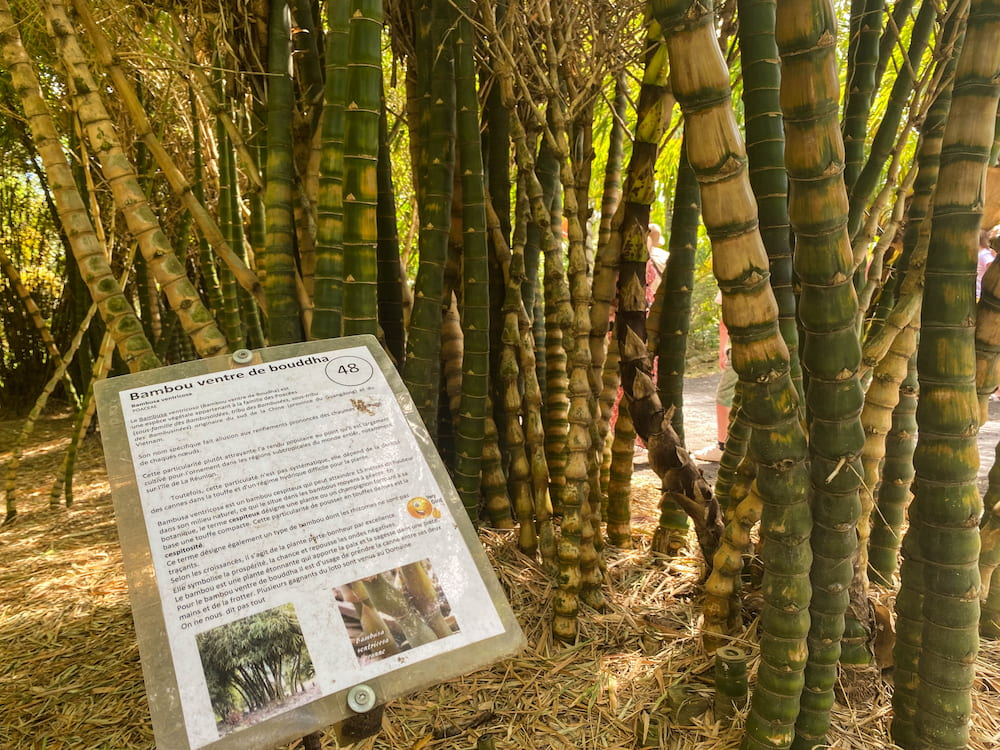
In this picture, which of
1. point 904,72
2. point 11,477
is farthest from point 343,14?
point 11,477

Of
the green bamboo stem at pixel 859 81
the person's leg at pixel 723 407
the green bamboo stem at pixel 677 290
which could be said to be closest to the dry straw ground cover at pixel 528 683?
the green bamboo stem at pixel 677 290

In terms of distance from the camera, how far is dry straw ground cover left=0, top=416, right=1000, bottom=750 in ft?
3.75

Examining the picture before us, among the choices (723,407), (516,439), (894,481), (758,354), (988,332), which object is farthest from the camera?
(723,407)

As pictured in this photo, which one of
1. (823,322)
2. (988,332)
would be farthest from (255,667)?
(988,332)

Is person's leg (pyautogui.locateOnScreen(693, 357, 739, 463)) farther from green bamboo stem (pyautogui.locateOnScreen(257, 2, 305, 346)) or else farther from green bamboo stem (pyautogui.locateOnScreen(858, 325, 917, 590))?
green bamboo stem (pyautogui.locateOnScreen(257, 2, 305, 346))

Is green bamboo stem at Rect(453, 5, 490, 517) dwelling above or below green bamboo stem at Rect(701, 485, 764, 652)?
above

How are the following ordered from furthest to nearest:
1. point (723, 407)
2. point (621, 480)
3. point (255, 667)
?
point (723, 407) < point (621, 480) < point (255, 667)

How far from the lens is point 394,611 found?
68 centimetres

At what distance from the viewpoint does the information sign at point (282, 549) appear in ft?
2.02

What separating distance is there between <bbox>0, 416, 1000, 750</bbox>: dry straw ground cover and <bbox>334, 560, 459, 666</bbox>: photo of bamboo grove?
59 centimetres

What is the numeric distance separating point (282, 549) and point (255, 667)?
0.11 meters

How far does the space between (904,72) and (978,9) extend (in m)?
0.47

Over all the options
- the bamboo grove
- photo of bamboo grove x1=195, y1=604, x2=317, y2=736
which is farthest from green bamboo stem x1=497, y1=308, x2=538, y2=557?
photo of bamboo grove x1=195, y1=604, x2=317, y2=736

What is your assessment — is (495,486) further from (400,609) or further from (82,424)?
(82,424)
